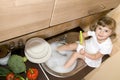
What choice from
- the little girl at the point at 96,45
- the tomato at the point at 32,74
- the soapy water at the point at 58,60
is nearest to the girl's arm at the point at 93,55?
A: the little girl at the point at 96,45

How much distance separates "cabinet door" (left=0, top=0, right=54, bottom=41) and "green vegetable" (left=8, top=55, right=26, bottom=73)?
275 mm

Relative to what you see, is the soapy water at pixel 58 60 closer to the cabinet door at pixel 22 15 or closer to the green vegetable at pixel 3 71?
the green vegetable at pixel 3 71

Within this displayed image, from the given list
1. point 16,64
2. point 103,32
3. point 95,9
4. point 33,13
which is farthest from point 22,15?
point 103,32

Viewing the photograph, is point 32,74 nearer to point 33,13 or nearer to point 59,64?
point 59,64

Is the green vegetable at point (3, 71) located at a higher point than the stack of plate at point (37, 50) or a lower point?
lower

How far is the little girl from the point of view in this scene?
108 cm

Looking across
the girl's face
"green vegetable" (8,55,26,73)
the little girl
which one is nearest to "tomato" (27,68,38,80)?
"green vegetable" (8,55,26,73)

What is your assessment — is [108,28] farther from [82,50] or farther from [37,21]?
[37,21]

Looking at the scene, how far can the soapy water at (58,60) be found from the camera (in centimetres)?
106

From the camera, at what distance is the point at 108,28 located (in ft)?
3.49

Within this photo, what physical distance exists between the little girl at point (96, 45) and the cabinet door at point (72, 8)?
0.46ft

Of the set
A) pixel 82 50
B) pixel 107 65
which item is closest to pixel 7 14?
pixel 82 50

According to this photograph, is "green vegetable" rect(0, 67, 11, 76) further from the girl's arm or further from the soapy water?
the girl's arm

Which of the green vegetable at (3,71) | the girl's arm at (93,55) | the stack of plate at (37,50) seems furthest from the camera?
the girl's arm at (93,55)
